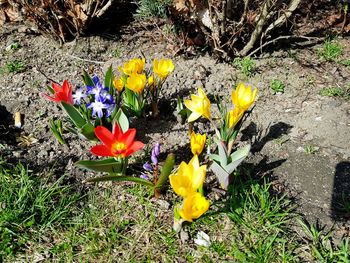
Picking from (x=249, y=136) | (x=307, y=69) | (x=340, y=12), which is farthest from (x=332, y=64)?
(x=249, y=136)

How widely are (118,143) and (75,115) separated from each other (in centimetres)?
46

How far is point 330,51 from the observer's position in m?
3.37

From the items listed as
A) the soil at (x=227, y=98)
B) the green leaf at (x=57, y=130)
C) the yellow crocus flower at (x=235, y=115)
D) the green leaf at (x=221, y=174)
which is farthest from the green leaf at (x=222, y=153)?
the green leaf at (x=57, y=130)

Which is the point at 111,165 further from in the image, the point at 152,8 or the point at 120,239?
the point at 152,8

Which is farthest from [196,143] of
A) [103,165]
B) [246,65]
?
[246,65]

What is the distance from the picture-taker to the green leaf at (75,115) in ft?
7.65

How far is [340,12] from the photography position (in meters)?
3.75

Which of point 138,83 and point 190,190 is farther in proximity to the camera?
point 138,83

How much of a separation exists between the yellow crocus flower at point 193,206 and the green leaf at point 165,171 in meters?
0.26

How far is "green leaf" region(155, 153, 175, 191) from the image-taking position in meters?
2.01

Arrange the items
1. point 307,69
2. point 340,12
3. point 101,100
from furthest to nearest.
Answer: point 340,12
point 307,69
point 101,100

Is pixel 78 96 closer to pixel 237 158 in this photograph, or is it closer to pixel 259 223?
pixel 237 158

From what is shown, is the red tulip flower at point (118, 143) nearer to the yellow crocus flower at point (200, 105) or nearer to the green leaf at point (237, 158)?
the yellow crocus flower at point (200, 105)

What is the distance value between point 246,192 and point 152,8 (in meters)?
1.94
